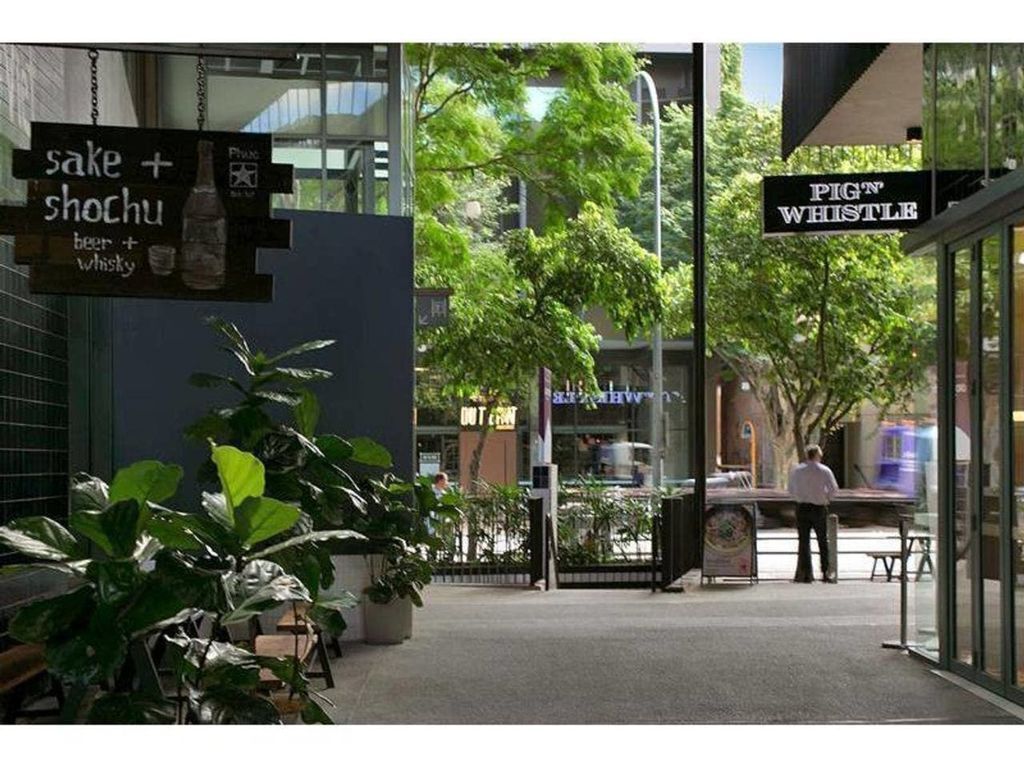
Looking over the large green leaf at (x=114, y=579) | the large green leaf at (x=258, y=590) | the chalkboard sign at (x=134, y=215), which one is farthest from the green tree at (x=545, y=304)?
the large green leaf at (x=114, y=579)

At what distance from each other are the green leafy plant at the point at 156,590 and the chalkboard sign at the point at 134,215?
57.6 inches

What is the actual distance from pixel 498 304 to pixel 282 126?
12152 mm

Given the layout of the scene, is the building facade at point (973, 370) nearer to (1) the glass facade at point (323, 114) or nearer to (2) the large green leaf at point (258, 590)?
(1) the glass facade at point (323, 114)

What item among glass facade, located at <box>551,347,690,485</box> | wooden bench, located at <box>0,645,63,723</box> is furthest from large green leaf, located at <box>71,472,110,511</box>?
glass facade, located at <box>551,347,690,485</box>

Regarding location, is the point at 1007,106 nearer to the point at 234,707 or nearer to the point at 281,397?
the point at 281,397

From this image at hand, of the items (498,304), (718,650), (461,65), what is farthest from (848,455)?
(718,650)

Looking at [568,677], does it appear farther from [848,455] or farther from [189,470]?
[848,455]

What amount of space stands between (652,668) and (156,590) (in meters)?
5.41

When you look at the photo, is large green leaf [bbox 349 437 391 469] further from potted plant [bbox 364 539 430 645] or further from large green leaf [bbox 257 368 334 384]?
potted plant [bbox 364 539 430 645]

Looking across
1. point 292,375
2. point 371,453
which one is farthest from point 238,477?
point 371,453

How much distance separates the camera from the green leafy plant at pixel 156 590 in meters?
6.17

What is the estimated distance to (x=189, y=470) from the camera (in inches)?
461

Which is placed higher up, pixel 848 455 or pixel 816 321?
pixel 816 321

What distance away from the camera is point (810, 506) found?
1822 cm
